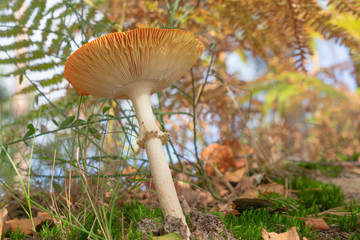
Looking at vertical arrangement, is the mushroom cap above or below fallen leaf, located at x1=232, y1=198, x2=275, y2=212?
above

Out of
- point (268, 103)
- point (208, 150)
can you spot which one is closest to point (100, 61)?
point (208, 150)

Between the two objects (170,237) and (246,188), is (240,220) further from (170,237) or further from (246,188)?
(246,188)

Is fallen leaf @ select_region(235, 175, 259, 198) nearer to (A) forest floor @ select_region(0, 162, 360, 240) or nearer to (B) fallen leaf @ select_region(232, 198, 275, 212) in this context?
(A) forest floor @ select_region(0, 162, 360, 240)

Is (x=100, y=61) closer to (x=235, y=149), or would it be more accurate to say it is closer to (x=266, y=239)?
(x=266, y=239)

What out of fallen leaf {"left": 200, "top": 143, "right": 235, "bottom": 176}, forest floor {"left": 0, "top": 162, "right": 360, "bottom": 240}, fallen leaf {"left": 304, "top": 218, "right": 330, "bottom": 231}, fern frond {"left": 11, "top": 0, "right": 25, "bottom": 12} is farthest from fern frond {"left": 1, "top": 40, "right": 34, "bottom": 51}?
fallen leaf {"left": 304, "top": 218, "right": 330, "bottom": 231}

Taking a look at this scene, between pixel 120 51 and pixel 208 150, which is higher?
pixel 120 51

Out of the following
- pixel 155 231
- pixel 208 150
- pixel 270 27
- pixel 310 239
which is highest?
pixel 270 27

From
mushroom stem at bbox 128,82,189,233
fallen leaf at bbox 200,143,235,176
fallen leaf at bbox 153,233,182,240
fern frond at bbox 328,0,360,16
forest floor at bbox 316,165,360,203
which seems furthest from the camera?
fallen leaf at bbox 200,143,235,176
